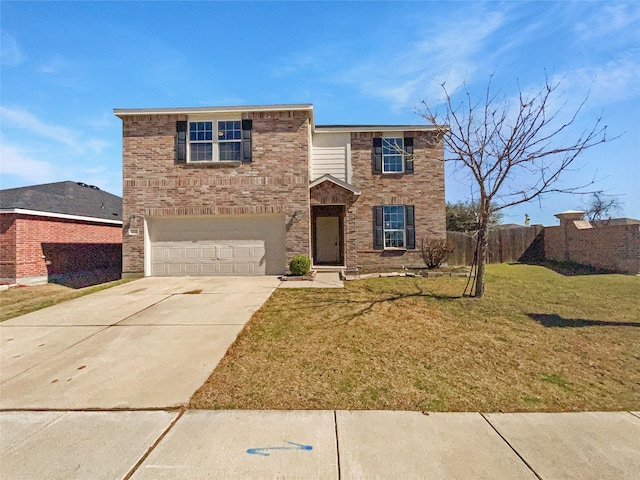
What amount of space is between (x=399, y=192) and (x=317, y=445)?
39.8ft

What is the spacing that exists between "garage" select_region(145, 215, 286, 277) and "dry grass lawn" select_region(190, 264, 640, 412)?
4.15m

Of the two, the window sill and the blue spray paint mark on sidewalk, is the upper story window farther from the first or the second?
the blue spray paint mark on sidewalk

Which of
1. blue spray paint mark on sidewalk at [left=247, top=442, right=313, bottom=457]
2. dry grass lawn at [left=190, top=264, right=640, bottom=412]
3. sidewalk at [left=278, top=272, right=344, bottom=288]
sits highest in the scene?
sidewalk at [left=278, top=272, right=344, bottom=288]

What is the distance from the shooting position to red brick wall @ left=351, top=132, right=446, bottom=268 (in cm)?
1361

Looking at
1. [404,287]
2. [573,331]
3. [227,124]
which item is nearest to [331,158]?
[227,124]

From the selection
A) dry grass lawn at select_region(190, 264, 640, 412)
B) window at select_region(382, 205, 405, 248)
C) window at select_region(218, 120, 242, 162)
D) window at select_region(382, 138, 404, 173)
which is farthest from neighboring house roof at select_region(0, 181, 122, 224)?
window at select_region(382, 138, 404, 173)

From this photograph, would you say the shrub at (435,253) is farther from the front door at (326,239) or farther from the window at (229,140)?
the window at (229,140)

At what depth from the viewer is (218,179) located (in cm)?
1183

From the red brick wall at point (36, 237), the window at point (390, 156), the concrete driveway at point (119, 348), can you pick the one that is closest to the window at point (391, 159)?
the window at point (390, 156)

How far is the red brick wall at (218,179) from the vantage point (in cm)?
1178

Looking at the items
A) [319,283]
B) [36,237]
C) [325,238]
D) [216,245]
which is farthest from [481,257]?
[36,237]

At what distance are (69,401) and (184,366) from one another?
46.8 inches

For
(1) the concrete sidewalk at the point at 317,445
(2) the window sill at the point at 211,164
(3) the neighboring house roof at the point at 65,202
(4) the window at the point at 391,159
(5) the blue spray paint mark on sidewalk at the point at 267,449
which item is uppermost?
(4) the window at the point at 391,159

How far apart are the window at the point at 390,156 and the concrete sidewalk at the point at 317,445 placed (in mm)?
11647
